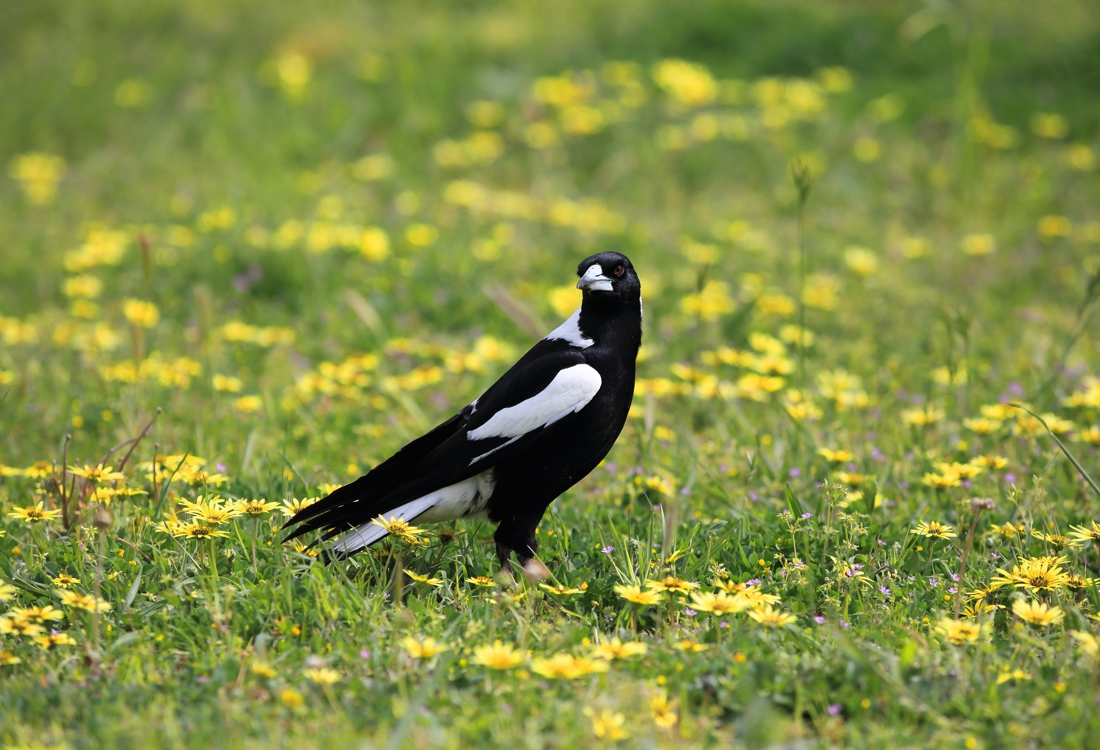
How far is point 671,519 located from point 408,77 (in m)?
7.37

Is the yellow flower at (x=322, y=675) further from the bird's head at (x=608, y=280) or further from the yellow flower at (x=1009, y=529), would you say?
the yellow flower at (x=1009, y=529)

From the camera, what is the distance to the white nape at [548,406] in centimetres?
304

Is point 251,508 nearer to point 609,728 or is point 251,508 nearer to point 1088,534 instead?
point 609,728

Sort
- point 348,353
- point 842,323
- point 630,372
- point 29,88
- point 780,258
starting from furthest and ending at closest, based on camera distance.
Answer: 1. point 29,88
2. point 780,258
3. point 842,323
4. point 348,353
5. point 630,372

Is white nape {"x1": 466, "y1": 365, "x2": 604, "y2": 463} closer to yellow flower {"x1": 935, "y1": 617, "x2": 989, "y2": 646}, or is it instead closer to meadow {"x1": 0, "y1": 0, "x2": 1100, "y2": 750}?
meadow {"x1": 0, "y1": 0, "x2": 1100, "y2": 750}

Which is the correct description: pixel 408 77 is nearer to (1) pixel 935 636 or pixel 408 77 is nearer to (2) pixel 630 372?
(2) pixel 630 372

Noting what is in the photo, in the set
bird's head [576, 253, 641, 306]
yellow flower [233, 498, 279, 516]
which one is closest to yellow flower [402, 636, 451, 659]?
yellow flower [233, 498, 279, 516]

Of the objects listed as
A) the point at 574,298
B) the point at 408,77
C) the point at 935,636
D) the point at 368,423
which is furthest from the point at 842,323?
the point at 408,77

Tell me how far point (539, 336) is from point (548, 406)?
1355 millimetres

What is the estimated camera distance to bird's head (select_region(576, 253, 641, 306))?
3.21 metres

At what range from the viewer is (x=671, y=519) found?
2551 mm

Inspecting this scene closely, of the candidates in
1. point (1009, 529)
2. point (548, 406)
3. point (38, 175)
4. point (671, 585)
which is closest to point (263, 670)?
point (671, 585)

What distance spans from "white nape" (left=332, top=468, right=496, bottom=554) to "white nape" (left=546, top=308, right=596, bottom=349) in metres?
0.50

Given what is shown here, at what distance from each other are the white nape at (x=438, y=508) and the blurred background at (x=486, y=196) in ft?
3.40
